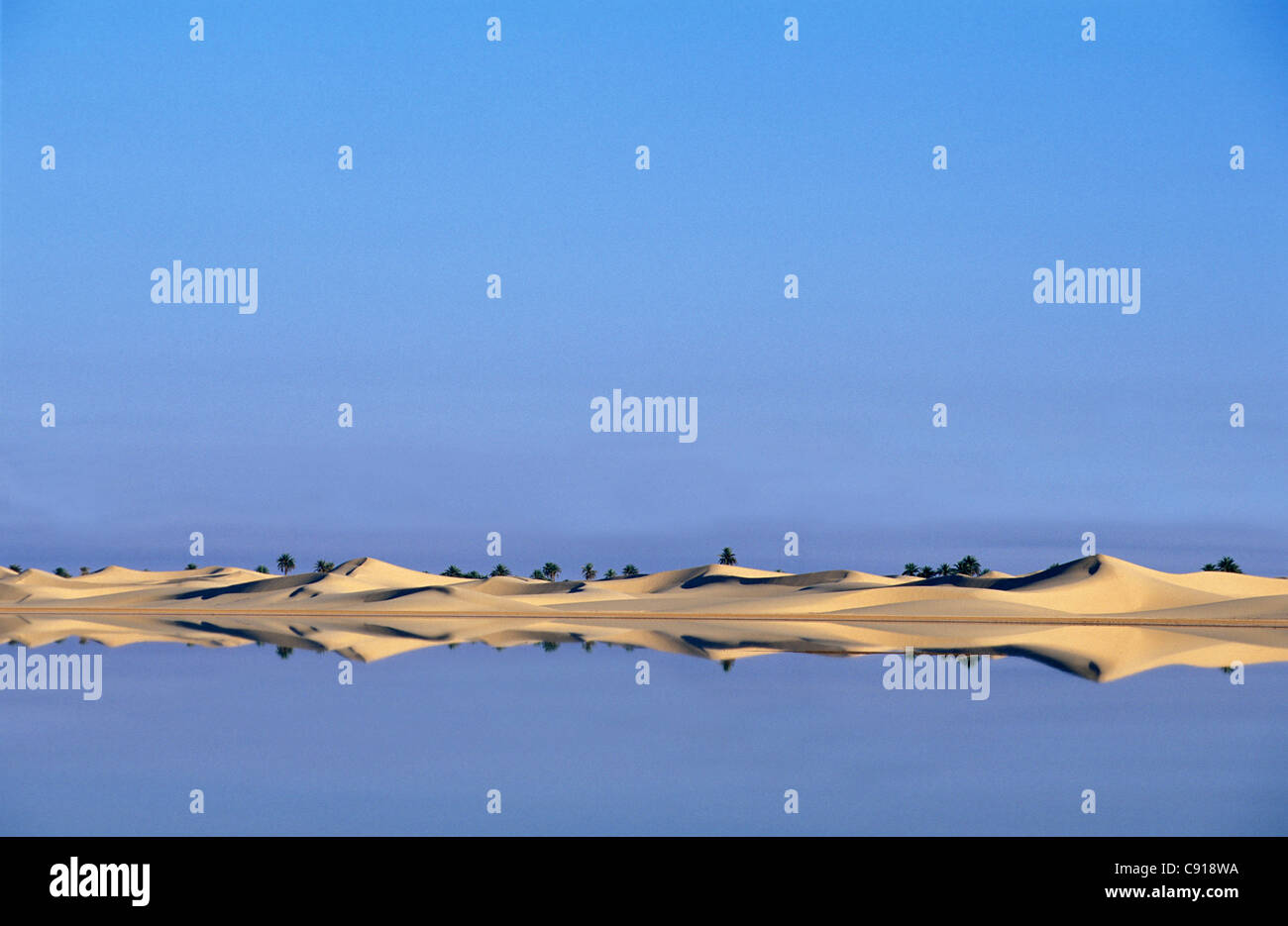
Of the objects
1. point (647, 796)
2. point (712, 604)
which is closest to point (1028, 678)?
point (647, 796)

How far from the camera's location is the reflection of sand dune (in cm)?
4109

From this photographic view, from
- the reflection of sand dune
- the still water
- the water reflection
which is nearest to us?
the still water

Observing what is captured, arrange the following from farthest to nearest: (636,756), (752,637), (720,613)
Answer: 1. (720,613)
2. (752,637)
3. (636,756)

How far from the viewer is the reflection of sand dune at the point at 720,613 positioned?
4109 centimetres

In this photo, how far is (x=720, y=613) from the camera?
232ft

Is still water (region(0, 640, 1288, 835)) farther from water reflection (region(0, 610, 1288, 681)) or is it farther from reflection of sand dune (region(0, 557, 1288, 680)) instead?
reflection of sand dune (region(0, 557, 1288, 680))

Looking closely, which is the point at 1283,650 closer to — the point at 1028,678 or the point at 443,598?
the point at 1028,678

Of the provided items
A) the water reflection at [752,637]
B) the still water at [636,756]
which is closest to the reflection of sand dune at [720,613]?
the water reflection at [752,637]

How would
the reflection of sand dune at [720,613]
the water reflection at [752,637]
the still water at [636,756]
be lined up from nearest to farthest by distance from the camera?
the still water at [636,756]
the water reflection at [752,637]
the reflection of sand dune at [720,613]

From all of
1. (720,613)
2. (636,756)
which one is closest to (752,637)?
(720,613)

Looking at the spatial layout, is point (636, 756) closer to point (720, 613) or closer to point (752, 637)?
point (752, 637)

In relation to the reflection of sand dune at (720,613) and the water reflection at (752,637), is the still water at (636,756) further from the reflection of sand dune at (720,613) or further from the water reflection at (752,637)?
the reflection of sand dune at (720,613)

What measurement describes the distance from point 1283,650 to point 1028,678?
17014mm

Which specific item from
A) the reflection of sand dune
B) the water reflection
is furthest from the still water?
the reflection of sand dune
